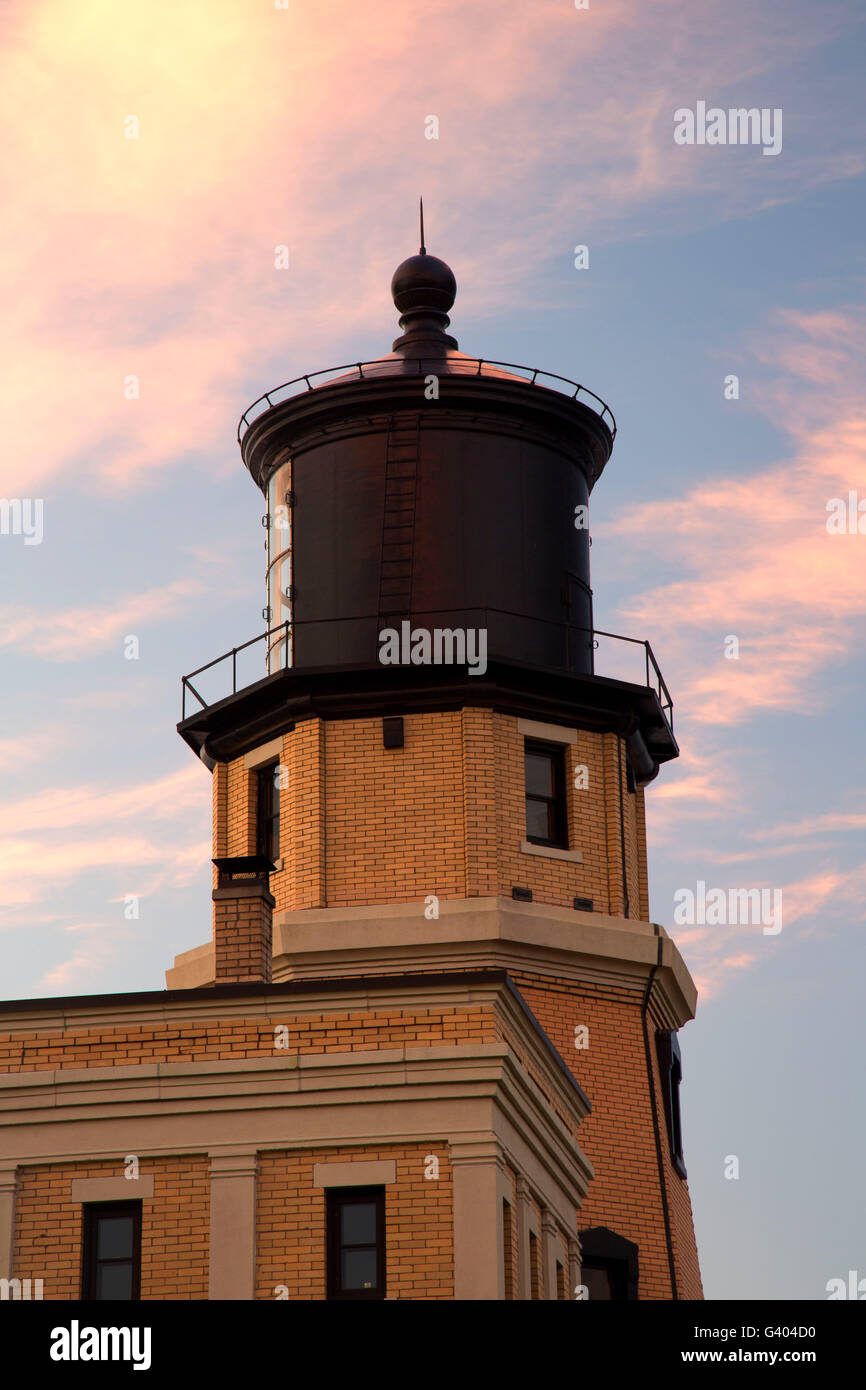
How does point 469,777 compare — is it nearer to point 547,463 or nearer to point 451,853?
point 451,853

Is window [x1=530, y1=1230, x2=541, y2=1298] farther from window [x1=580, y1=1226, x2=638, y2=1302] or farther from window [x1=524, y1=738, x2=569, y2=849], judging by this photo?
window [x1=524, y1=738, x2=569, y2=849]

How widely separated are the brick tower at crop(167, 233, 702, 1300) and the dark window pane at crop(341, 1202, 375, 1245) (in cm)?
565

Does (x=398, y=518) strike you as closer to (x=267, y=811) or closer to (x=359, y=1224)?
(x=267, y=811)

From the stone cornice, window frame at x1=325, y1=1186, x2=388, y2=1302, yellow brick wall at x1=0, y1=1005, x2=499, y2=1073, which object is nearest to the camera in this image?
window frame at x1=325, y1=1186, x2=388, y2=1302

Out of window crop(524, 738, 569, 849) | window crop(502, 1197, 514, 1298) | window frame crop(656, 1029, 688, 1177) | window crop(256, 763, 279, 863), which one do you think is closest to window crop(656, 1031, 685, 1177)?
window frame crop(656, 1029, 688, 1177)

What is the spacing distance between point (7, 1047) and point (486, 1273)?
17.3ft

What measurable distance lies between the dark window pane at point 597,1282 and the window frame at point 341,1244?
917cm

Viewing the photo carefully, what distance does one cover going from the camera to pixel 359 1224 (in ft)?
65.0

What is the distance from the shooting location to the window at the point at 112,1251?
19.8m

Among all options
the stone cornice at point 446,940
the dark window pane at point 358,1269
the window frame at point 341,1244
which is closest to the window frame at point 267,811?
the stone cornice at point 446,940

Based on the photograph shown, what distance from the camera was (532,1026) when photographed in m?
22.0

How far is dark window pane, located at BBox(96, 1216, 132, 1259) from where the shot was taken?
20000mm

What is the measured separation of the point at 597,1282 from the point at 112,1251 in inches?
A: 406
